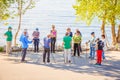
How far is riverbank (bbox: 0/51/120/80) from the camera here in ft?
63.1

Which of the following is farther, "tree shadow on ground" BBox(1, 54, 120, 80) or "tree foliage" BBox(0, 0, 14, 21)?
"tree foliage" BBox(0, 0, 14, 21)

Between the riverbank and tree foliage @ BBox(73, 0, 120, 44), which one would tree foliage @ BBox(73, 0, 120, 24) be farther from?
the riverbank

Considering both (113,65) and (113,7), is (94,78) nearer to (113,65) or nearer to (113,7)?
(113,65)

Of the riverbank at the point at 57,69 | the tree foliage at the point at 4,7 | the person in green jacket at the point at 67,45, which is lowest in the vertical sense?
the riverbank at the point at 57,69

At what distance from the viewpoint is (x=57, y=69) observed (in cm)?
2106

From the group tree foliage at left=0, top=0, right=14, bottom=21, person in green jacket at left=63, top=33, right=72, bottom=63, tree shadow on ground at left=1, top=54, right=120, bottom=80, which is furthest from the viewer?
tree foliage at left=0, top=0, right=14, bottom=21

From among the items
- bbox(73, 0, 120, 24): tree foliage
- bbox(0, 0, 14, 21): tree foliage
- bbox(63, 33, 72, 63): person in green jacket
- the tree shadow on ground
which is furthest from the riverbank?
bbox(73, 0, 120, 24): tree foliage

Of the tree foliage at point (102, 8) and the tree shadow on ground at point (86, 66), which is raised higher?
the tree foliage at point (102, 8)

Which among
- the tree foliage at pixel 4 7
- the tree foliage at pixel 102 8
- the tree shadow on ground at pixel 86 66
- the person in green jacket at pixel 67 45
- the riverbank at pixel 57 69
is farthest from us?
the tree foliage at pixel 102 8

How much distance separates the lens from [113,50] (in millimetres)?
28656

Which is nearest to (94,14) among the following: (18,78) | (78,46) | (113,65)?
(78,46)

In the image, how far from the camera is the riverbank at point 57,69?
1922 cm

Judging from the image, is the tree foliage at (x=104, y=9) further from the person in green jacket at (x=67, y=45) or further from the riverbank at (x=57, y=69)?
the person in green jacket at (x=67, y=45)

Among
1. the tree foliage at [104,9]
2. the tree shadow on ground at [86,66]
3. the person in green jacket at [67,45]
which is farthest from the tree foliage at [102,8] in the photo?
the person in green jacket at [67,45]
